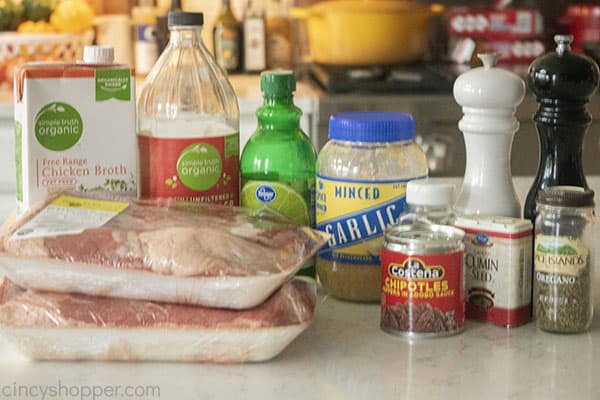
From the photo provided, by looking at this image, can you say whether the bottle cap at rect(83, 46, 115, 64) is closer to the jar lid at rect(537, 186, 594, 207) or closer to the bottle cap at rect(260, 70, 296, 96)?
the bottle cap at rect(260, 70, 296, 96)

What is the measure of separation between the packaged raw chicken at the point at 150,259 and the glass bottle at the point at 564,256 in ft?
0.66

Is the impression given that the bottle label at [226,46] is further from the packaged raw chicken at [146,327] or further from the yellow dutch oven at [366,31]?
the packaged raw chicken at [146,327]

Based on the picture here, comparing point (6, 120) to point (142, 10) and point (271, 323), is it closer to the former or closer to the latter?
point (142, 10)

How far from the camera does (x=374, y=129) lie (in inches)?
38.3

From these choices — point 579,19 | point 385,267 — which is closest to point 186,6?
point 579,19

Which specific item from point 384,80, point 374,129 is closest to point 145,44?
point 384,80

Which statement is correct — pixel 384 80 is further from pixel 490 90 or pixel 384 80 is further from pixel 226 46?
pixel 490 90

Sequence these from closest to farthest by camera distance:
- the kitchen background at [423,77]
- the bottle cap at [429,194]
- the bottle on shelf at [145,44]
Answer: the bottle cap at [429,194]
the kitchen background at [423,77]
the bottle on shelf at [145,44]

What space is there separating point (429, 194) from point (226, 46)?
2.07 m

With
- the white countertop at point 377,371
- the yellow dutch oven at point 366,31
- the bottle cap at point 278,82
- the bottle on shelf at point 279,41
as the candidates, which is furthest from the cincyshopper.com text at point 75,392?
the bottle on shelf at point 279,41

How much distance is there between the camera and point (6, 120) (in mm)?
2438

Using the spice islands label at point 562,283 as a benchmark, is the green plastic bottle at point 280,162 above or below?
above

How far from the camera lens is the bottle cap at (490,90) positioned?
37.3 inches

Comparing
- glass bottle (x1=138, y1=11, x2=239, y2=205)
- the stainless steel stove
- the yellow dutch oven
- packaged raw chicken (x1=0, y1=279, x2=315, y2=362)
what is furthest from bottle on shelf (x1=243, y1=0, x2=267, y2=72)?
packaged raw chicken (x1=0, y1=279, x2=315, y2=362)
